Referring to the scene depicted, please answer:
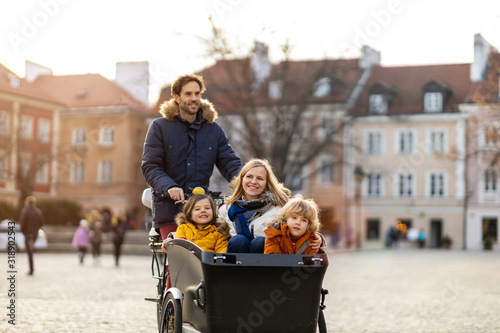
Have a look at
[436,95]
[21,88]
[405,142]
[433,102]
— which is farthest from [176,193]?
[405,142]

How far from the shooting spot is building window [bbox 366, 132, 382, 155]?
222ft

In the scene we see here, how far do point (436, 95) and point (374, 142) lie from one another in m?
5.95

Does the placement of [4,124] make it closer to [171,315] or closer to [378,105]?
[378,105]

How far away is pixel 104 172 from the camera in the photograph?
6619cm

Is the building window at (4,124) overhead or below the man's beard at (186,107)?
overhead

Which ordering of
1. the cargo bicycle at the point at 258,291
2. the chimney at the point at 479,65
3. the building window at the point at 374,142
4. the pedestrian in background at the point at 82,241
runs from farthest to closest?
1. the building window at the point at 374,142
2. the chimney at the point at 479,65
3. the pedestrian in background at the point at 82,241
4. the cargo bicycle at the point at 258,291

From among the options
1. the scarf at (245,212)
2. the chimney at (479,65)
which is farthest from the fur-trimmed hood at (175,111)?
the chimney at (479,65)

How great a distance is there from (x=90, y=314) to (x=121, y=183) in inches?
2135

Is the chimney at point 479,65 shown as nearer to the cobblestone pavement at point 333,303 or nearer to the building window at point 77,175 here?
the building window at point 77,175

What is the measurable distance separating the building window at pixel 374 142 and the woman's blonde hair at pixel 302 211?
62.8m

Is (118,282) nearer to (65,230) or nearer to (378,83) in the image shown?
(65,230)

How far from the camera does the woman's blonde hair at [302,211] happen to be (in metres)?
5.39

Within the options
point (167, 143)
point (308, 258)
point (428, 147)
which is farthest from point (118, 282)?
point (428, 147)

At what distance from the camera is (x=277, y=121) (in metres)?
36.6
